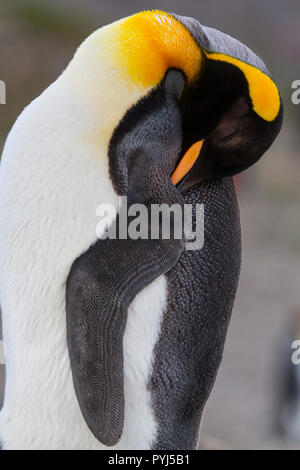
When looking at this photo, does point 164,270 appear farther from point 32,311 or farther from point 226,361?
point 226,361

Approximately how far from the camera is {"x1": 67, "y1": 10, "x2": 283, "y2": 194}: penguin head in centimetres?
97

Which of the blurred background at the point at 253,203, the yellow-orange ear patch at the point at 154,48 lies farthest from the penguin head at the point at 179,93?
the blurred background at the point at 253,203

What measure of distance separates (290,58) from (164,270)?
753 centimetres

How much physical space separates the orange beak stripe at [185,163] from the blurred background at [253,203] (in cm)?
121

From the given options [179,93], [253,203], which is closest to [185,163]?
[179,93]

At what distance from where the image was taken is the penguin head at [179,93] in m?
0.97

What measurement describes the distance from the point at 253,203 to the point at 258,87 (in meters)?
6.82

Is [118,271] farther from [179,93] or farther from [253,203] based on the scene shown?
[253,203]

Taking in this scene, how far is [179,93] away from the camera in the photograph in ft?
3.33

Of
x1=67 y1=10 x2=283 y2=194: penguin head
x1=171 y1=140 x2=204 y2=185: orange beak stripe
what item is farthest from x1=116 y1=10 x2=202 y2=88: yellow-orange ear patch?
x1=171 y1=140 x2=204 y2=185: orange beak stripe

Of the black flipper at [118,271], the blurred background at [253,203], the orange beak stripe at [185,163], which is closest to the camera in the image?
the black flipper at [118,271]

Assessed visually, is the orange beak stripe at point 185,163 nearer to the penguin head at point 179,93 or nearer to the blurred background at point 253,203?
the penguin head at point 179,93

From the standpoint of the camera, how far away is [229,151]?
106 cm

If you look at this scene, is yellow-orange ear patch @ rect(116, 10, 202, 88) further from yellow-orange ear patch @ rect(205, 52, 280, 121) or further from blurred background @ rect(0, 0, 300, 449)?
blurred background @ rect(0, 0, 300, 449)
